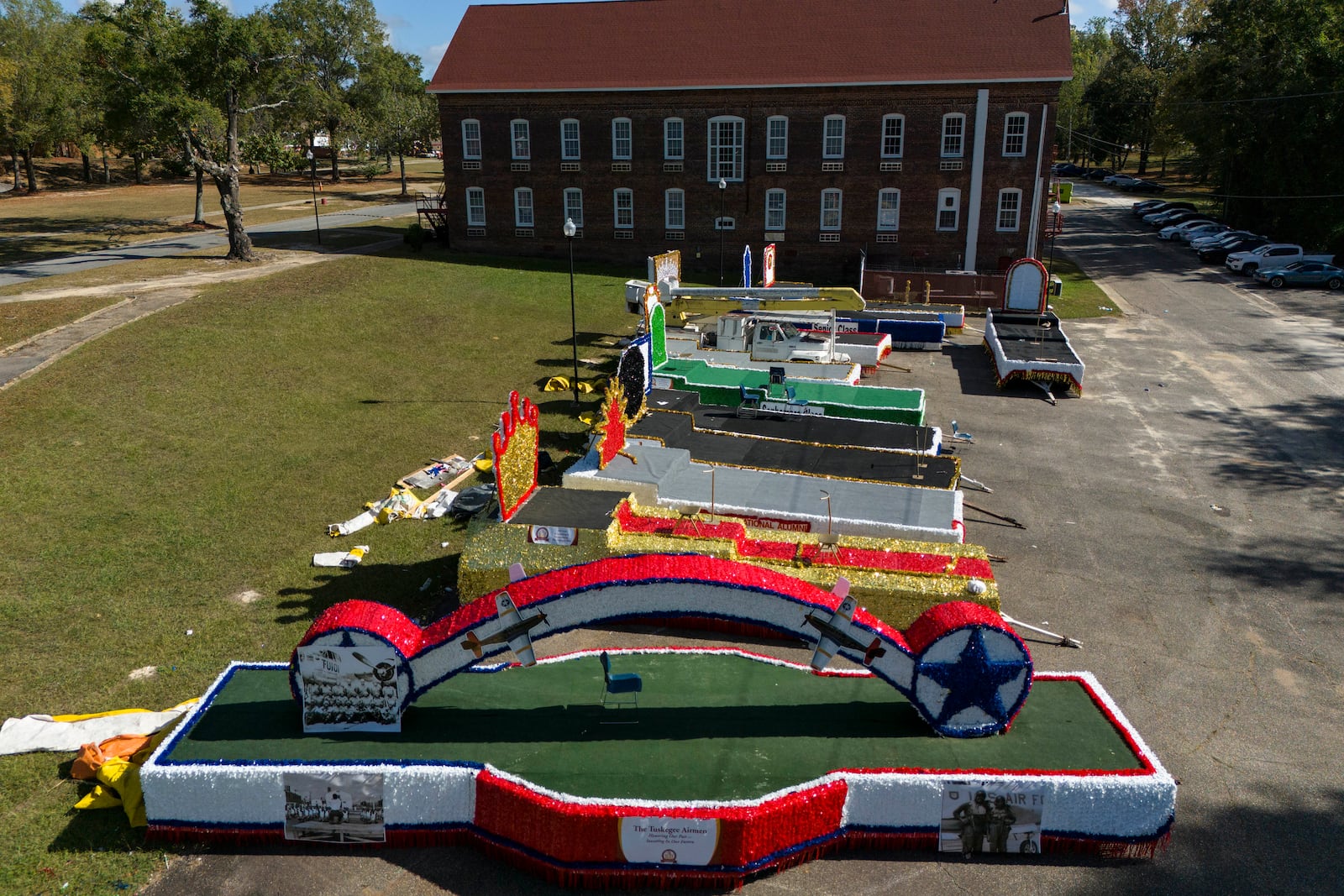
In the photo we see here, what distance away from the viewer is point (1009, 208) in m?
43.8

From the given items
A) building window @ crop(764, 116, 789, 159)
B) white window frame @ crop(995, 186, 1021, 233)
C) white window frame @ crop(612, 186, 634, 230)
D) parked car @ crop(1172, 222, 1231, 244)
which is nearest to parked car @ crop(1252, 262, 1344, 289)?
parked car @ crop(1172, 222, 1231, 244)

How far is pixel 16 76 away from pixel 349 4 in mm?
26179

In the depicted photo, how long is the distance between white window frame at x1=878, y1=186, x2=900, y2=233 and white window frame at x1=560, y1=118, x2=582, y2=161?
15167 millimetres

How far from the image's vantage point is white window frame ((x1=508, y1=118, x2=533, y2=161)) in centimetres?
4769

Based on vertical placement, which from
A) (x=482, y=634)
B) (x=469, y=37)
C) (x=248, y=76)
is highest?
(x=469, y=37)

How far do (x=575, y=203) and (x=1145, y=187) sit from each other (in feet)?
194

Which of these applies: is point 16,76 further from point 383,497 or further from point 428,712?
point 428,712

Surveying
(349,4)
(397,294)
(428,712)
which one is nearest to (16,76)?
(349,4)

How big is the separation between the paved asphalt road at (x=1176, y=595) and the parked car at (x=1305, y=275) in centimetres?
943

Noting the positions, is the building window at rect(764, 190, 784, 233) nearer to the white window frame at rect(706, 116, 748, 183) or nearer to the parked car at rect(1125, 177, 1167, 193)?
the white window frame at rect(706, 116, 748, 183)

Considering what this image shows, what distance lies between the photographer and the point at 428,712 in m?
10.6

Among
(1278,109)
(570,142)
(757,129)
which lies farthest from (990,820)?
(1278,109)

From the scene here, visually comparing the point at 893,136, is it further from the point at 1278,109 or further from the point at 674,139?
the point at 1278,109

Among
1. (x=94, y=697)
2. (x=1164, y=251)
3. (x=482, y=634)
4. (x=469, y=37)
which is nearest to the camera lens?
(x=482, y=634)
